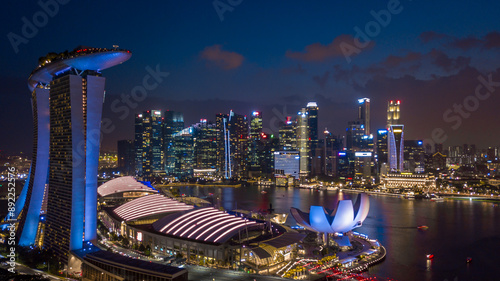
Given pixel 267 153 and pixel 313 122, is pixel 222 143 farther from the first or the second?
pixel 313 122

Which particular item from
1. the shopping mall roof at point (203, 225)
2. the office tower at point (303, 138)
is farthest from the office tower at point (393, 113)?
the shopping mall roof at point (203, 225)

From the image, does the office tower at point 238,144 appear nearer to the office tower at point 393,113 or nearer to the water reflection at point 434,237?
the office tower at point 393,113

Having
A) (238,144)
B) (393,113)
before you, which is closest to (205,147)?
(238,144)

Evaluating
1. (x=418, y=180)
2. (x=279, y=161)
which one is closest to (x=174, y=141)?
(x=279, y=161)

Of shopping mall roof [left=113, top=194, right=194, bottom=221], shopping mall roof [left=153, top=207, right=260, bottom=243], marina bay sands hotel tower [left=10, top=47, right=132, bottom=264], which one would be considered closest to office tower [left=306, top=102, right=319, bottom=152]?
shopping mall roof [left=113, top=194, right=194, bottom=221]

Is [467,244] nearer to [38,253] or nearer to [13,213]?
[38,253]

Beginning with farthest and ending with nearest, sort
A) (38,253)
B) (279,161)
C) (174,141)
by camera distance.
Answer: (174,141) < (279,161) < (38,253)
